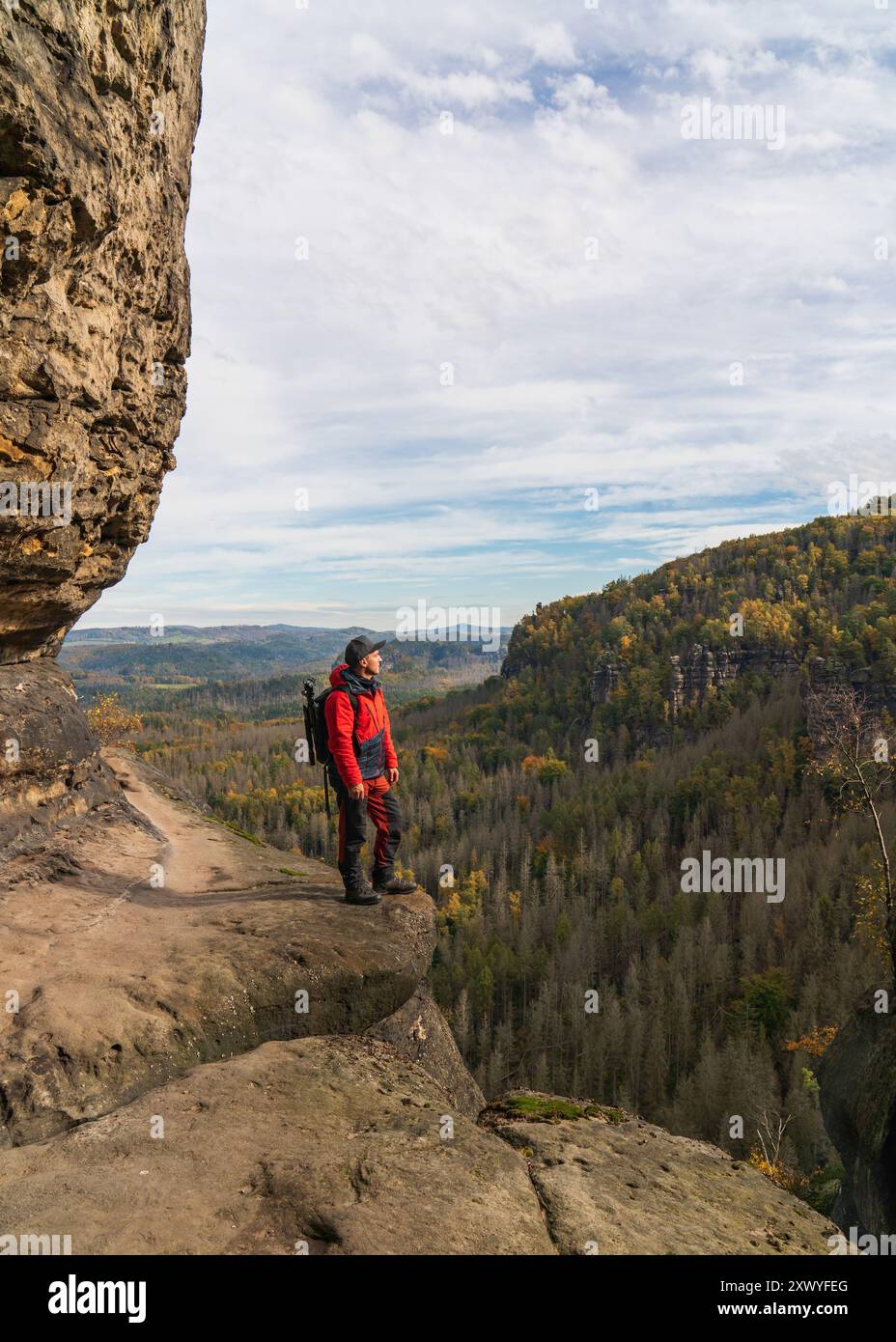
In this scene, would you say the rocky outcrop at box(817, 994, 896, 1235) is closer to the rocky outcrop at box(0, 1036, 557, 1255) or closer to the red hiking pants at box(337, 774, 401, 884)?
the red hiking pants at box(337, 774, 401, 884)

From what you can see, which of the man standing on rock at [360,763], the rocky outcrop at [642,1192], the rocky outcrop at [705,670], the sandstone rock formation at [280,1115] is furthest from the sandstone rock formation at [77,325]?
the rocky outcrop at [705,670]

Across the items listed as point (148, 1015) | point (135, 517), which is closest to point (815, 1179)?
point (148, 1015)

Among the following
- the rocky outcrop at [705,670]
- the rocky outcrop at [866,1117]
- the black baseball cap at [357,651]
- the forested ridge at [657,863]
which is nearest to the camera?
the black baseball cap at [357,651]

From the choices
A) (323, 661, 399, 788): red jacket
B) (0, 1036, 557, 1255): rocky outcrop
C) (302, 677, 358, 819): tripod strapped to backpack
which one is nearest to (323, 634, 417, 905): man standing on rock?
(323, 661, 399, 788): red jacket

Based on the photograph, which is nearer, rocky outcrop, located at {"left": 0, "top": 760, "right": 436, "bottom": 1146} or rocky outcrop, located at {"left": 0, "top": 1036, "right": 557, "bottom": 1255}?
rocky outcrop, located at {"left": 0, "top": 1036, "right": 557, "bottom": 1255}

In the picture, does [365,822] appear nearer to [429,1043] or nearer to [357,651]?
[357,651]

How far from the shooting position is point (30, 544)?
12.4 meters

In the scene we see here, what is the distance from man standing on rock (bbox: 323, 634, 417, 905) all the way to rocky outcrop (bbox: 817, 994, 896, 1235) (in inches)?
782

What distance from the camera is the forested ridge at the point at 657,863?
6681 cm

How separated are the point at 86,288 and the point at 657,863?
10663 cm

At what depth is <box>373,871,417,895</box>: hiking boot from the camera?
1321 cm

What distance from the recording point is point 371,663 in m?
11.9

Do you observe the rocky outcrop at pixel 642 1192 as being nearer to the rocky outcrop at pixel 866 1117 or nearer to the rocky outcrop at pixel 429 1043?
the rocky outcrop at pixel 429 1043
